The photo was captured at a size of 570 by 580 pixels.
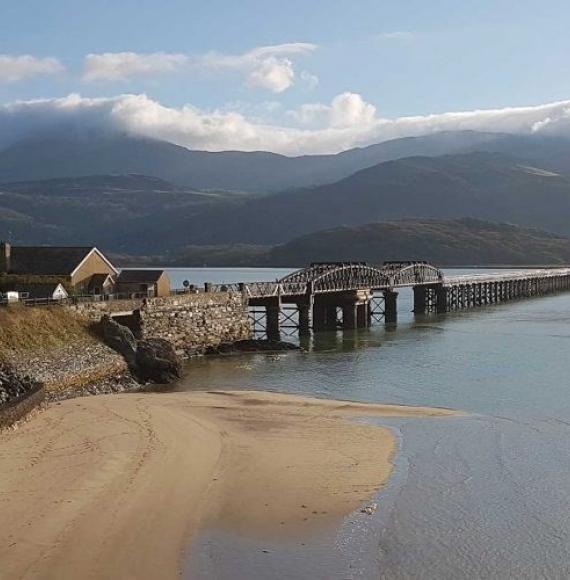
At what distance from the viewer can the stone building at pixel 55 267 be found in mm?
52562

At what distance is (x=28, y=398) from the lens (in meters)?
32.1

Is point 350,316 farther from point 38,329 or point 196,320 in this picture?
point 38,329

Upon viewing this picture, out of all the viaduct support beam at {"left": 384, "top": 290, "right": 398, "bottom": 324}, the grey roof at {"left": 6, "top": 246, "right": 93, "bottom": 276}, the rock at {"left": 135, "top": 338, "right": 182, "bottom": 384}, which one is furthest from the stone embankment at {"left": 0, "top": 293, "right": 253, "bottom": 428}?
the viaduct support beam at {"left": 384, "top": 290, "right": 398, "bottom": 324}

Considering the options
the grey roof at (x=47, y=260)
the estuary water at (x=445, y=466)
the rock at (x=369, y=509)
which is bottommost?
the estuary water at (x=445, y=466)

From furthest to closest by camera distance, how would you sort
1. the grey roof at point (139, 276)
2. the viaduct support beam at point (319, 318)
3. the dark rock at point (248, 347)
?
the viaduct support beam at point (319, 318) → the dark rock at point (248, 347) → the grey roof at point (139, 276)

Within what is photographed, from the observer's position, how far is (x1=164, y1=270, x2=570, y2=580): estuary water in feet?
60.7

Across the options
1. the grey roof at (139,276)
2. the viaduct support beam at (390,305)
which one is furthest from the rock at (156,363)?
the viaduct support beam at (390,305)

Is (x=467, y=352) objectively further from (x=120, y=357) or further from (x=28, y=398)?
(x=28, y=398)

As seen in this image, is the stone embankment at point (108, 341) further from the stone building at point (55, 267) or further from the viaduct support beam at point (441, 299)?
the viaduct support beam at point (441, 299)

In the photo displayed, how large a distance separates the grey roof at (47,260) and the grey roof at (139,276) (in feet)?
9.93

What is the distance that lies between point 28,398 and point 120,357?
12437 mm

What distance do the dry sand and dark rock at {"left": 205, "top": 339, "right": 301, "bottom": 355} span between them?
1997 cm

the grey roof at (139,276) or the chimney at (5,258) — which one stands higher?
the chimney at (5,258)

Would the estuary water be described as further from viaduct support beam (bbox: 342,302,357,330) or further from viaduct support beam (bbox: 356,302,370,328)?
viaduct support beam (bbox: 356,302,370,328)
